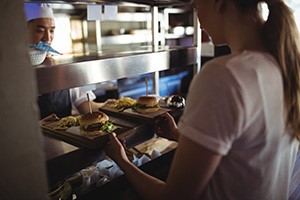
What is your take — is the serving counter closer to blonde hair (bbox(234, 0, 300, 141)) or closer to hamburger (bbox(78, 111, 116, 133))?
hamburger (bbox(78, 111, 116, 133))

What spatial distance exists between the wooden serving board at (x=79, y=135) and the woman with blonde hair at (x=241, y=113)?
1.12 ft

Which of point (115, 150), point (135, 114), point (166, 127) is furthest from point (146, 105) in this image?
point (115, 150)

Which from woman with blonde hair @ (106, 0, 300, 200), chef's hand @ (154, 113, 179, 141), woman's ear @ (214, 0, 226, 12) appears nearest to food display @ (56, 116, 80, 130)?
chef's hand @ (154, 113, 179, 141)

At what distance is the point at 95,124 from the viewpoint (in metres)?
1.28

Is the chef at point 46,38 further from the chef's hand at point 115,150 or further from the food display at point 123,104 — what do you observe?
the chef's hand at point 115,150

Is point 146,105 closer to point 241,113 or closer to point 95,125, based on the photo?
point 95,125

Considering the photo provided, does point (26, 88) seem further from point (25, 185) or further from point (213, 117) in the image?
point (213, 117)

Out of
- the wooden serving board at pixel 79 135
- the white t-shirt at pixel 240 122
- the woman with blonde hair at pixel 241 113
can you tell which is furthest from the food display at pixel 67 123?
the white t-shirt at pixel 240 122

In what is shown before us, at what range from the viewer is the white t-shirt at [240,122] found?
0.69 meters

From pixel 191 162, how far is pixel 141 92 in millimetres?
3304

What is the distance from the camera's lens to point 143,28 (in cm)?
569

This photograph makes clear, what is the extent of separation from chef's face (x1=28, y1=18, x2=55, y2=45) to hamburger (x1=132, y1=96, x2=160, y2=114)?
0.88 metres

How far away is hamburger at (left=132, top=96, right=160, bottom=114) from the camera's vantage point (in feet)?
5.11

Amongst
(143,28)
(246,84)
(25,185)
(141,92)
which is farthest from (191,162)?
(143,28)
